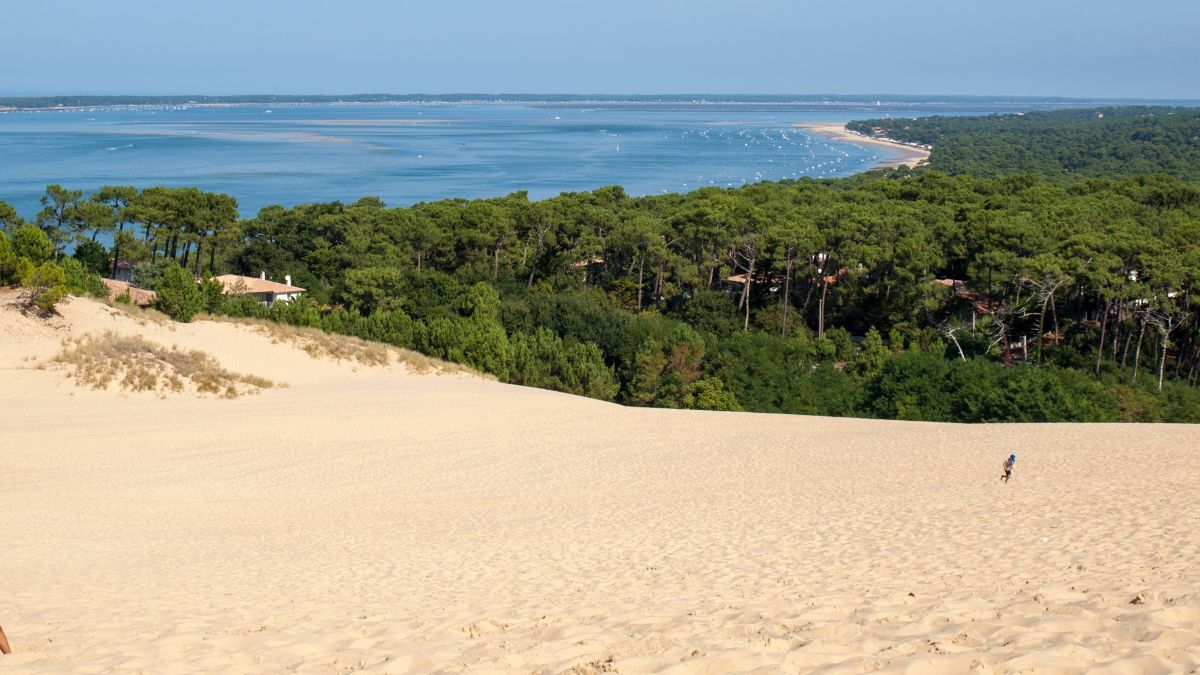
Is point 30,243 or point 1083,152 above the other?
point 1083,152

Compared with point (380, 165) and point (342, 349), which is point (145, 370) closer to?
point (342, 349)

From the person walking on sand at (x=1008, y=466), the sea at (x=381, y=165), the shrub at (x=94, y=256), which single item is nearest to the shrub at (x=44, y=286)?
the shrub at (x=94, y=256)

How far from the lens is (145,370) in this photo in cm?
2559

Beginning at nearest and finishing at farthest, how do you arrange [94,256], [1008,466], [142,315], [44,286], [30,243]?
[1008,466] → [44,286] → [30,243] → [142,315] → [94,256]

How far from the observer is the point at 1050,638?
6273mm

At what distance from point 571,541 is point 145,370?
17.8m

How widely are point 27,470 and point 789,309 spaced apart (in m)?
33.8

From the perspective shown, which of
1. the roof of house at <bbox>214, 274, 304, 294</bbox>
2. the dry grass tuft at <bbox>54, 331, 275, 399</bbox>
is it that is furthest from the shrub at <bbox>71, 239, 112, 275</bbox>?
the dry grass tuft at <bbox>54, 331, 275, 399</bbox>

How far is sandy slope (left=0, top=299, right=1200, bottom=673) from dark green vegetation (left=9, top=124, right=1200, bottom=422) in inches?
282

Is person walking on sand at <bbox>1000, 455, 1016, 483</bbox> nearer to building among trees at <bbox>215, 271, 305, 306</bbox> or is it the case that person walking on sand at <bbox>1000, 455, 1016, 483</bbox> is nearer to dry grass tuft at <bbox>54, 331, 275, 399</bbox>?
dry grass tuft at <bbox>54, 331, 275, 399</bbox>

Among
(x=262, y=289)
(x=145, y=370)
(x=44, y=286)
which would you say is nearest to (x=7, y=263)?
(x=44, y=286)

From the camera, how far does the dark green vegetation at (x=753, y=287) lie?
1233 inches

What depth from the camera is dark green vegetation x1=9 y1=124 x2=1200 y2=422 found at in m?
31.3

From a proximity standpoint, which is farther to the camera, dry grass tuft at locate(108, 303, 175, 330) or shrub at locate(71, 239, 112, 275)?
shrub at locate(71, 239, 112, 275)
